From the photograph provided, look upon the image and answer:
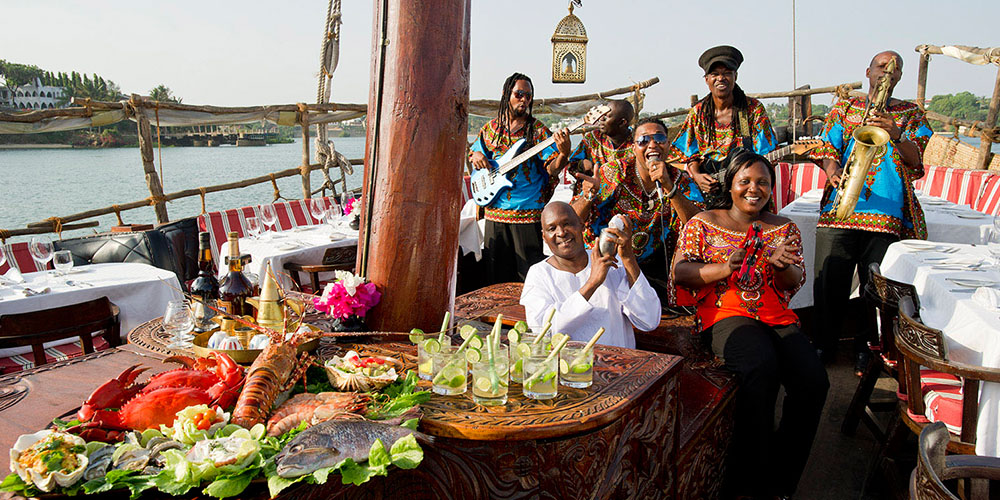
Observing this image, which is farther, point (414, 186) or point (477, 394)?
point (414, 186)

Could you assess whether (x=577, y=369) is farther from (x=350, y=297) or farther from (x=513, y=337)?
(x=350, y=297)

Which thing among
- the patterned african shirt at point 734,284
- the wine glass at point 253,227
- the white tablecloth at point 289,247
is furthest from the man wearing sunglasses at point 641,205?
the wine glass at point 253,227

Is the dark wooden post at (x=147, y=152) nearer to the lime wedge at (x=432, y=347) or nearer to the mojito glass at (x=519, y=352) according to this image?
the lime wedge at (x=432, y=347)

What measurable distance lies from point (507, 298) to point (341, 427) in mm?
2086

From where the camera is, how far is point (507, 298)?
3.59 m

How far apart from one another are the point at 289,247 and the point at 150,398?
3.73 m

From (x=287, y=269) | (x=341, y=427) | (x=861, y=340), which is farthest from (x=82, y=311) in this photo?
(x=861, y=340)

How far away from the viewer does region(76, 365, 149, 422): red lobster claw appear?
1.62 meters

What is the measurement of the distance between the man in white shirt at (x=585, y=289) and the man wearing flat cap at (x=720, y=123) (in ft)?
4.35

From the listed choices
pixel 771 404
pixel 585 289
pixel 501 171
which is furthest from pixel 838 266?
pixel 585 289

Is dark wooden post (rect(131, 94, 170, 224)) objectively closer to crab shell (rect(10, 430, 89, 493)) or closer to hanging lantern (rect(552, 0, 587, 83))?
hanging lantern (rect(552, 0, 587, 83))

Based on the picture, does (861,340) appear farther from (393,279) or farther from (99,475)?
(99,475)

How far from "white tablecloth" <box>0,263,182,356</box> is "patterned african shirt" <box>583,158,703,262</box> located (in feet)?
9.30

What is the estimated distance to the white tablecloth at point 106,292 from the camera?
3843 mm
